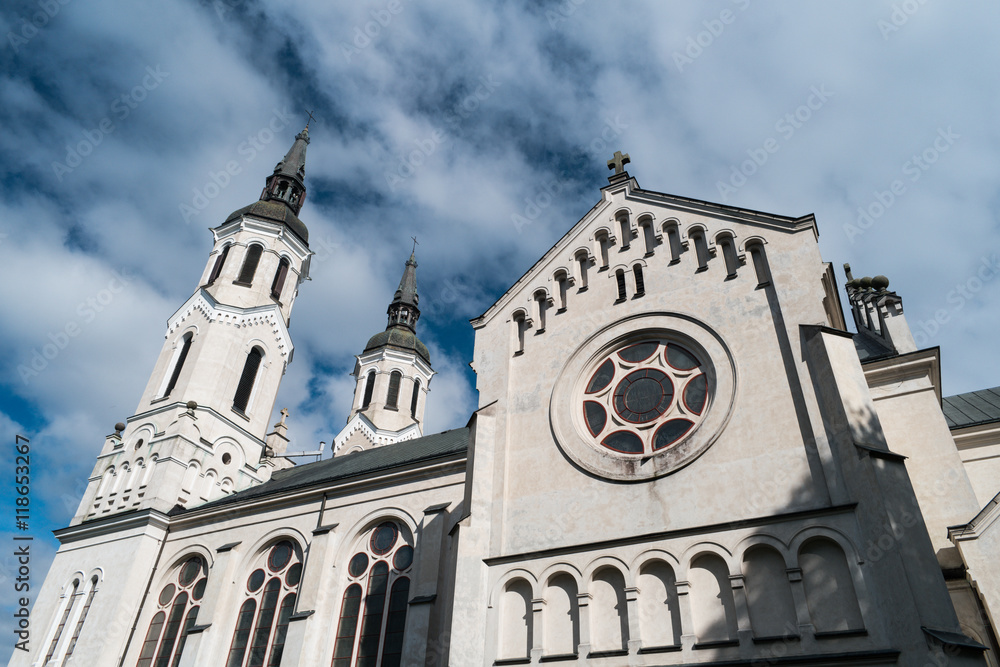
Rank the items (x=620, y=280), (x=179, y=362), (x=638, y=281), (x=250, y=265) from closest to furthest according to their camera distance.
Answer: (x=638, y=281) → (x=620, y=280) → (x=179, y=362) → (x=250, y=265)

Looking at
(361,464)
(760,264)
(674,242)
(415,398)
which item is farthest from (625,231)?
(415,398)

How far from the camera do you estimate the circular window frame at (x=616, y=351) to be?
1257 centimetres

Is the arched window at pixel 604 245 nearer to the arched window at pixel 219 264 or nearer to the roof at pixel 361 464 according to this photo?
the roof at pixel 361 464

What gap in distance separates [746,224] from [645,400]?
459 cm

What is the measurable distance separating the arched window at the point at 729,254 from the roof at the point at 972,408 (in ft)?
22.6

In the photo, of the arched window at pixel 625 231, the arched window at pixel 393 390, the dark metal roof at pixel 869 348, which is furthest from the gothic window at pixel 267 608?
the arched window at pixel 393 390

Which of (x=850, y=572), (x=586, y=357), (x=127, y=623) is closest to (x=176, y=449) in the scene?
(x=127, y=623)

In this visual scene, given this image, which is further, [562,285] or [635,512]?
[562,285]

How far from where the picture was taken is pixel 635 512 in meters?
12.3

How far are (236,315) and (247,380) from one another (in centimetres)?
308

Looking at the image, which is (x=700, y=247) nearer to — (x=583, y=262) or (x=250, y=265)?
(x=583, y=262)

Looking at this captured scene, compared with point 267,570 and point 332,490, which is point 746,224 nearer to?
point 332,490

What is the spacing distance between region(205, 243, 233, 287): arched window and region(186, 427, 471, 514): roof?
10807 millimetres

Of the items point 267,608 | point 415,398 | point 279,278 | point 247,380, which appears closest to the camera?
point 267,608
